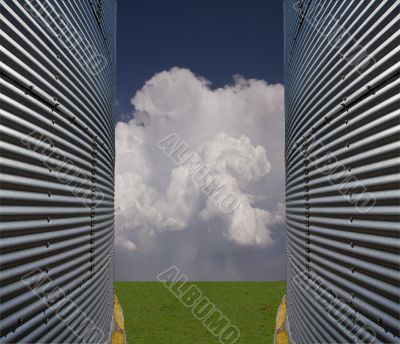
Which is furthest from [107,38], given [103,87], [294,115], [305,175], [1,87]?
[1,87]

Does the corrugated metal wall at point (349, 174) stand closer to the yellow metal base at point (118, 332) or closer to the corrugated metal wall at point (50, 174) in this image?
the corrugated metal wall at point (50, 174)

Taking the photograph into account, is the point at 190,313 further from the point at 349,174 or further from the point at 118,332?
the point at 349,174

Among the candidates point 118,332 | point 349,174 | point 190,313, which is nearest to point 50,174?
point 349,174

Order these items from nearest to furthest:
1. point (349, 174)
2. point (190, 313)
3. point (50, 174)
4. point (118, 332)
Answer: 1. point (349, 174)
2. point (50, 174)
3. point (118, 332)
4. point (190, 313)

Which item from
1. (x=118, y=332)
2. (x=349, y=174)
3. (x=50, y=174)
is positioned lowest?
(x=118, y=332)

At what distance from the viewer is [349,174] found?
6582 millimetres

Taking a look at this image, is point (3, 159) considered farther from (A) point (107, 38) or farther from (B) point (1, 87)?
→ (A) point (107, 38)

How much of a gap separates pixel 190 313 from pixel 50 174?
16817 mm

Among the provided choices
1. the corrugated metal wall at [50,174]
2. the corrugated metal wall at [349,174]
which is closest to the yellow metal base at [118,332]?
the corrugated metal wall at [50,174]

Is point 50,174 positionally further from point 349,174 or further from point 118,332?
point 118,332

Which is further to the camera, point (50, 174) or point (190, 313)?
point (190, 313)

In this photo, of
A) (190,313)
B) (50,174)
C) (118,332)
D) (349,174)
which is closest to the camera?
(349,174)

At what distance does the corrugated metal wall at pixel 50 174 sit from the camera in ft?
17.2

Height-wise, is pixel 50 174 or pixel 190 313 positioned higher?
pixel 50 174
